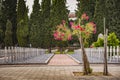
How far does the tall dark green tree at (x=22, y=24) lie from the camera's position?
262ft

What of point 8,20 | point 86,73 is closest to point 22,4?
point 8,20

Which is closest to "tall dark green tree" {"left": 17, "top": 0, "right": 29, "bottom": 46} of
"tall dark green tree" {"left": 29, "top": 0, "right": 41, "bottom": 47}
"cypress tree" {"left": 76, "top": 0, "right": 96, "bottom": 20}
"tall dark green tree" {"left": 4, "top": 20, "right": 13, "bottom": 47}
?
"tall dark green tree" {"left": 29, "top": 0, "right": 41, "bottom": 47}

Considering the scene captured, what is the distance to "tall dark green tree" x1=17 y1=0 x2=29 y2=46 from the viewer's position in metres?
79.9

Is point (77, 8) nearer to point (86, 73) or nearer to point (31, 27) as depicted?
point (31, 27)

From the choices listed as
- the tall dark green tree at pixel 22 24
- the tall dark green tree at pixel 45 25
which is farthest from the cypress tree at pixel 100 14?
the tall dark green tree at pixel 22 24

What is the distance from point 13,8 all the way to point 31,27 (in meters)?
6.76

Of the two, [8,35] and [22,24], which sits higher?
[22,24]

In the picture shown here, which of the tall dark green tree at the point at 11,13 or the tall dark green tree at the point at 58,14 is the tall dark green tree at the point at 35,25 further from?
the tall dark green tree at the point at 11,13

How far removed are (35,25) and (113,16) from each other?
2736 centimetres

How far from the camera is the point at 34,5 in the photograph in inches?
3428

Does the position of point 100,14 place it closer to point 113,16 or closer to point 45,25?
point 113,16

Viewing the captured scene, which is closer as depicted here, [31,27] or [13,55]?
[13,55]

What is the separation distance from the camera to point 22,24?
267ft

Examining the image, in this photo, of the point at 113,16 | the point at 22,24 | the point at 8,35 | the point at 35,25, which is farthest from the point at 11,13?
the point at 113,16
